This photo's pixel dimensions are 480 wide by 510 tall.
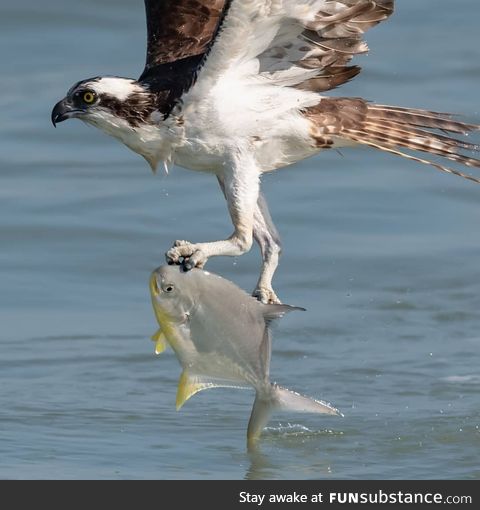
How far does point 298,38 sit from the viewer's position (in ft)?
30.8

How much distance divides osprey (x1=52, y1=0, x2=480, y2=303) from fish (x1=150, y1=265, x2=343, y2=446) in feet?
2.42

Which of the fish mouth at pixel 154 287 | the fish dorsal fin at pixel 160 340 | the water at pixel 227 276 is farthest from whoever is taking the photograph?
the water at pixel 227 276

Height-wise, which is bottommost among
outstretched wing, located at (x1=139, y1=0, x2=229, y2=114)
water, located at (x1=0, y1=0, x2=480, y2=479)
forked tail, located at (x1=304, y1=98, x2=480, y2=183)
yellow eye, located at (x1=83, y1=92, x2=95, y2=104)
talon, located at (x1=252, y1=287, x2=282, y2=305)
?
water, located at (x1=0, y1=0, x2=480, y2=479)

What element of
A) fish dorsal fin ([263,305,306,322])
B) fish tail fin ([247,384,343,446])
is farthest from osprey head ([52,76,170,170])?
fish tail fin ([247,384,343,446])

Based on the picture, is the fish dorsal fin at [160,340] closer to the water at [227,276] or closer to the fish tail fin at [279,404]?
the fish tail fin at [279,404]

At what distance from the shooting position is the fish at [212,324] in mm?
7926

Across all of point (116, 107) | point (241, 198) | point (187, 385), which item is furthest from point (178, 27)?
point (187, 385)

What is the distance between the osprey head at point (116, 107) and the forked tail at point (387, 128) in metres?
0.90

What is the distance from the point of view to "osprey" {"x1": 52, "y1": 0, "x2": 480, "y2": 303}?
30.0ft

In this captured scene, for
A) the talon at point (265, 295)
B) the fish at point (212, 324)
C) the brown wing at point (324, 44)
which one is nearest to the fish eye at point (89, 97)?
the brown wing at point (324, 44)

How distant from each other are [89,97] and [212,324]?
1738 mm

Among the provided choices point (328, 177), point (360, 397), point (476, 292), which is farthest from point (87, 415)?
point (328, 177)

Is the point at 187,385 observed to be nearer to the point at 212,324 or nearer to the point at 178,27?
the point at 212,324

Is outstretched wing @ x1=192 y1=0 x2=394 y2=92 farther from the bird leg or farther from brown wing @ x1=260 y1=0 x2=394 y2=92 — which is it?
→ the bird leg
